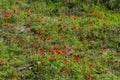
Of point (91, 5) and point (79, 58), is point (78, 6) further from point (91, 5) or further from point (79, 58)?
point (79, 58)

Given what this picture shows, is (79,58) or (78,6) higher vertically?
(78,6)

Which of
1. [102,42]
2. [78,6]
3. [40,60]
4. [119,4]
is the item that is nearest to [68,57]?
[40,60]

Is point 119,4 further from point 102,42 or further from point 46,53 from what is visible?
point 46,53

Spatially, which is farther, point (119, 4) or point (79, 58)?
point (119, 4)

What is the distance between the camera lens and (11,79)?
10266 millimetres

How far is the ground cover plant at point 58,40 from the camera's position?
10906 millimetres

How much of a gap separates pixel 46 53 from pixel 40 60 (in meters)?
0.76

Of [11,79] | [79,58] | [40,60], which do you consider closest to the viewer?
[11,79]

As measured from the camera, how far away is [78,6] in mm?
16078

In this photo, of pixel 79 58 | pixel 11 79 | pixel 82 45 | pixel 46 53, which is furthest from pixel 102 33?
pixel 11 79

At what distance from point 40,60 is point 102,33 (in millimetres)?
3982

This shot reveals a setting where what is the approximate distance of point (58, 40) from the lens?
12.9 metres

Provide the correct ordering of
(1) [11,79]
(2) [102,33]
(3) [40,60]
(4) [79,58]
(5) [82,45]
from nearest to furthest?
(1) [11,79]
(3) [40,60]
(4) [79,58]
(5) [82,45]
(2) [102,33]

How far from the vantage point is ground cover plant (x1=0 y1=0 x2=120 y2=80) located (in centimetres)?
1091
